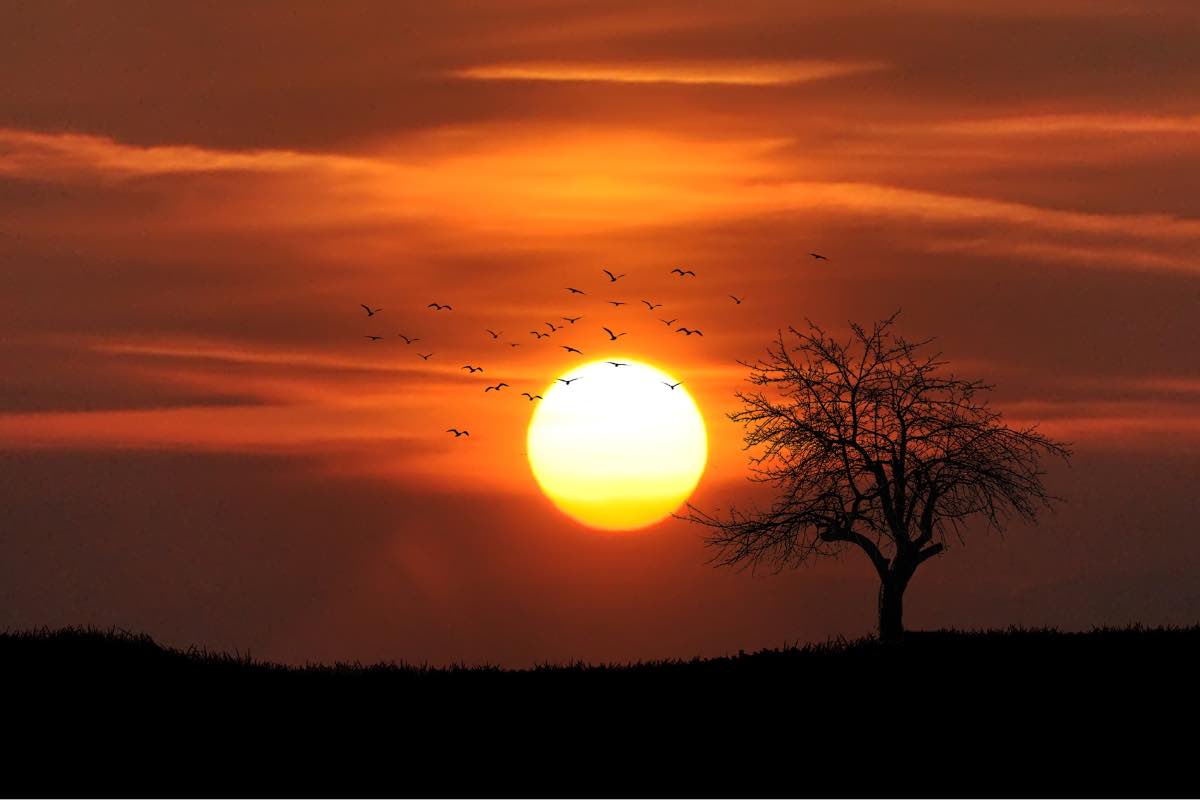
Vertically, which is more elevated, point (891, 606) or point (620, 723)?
point (891, 606)

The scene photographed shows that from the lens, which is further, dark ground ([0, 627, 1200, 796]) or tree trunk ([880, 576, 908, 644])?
tree trunk ([880, 576, 908, 644])

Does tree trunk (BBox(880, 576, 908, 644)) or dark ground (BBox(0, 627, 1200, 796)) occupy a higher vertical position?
tree trunk (BBox(880, 576, 908, 644))

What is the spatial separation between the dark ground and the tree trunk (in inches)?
243

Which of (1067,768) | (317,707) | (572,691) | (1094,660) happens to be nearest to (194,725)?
(317,707)

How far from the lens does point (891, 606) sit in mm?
41312

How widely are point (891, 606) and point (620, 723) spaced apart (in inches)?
572

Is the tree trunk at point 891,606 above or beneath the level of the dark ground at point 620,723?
above

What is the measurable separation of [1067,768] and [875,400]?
1590 centimetres

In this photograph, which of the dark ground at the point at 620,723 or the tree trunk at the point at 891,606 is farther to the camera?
the tree trunk at the point at 891,606

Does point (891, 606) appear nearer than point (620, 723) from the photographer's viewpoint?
No

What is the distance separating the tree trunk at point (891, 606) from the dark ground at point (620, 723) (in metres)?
6.17

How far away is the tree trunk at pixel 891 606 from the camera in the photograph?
41.2 m

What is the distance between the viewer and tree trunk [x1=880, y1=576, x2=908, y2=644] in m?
41.2

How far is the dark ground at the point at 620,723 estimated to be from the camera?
25.8 meters
